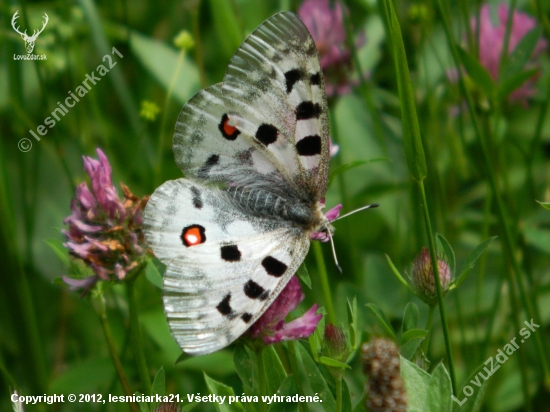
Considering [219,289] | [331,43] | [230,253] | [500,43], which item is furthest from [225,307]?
[500,43]

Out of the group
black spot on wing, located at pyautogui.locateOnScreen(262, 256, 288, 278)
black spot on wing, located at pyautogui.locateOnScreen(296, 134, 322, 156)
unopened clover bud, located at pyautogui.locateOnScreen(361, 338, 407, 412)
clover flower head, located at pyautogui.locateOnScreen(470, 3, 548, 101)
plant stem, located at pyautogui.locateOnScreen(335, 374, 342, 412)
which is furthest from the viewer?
clover flower head, located at pyautogui.locateOnScreen(470, 3, 548, 101)

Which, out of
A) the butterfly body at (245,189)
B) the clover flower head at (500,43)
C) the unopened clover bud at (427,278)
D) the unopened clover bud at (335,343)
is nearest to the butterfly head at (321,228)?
the butterfly body at (245,189)

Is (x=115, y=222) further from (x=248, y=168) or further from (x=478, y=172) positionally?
(x=478, y=172)

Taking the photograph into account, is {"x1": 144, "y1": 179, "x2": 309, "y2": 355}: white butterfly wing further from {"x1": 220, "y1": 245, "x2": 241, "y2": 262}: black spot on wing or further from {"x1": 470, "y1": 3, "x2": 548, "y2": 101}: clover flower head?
{"x1": 470, "y1": 3, "x2": 548, "y2": 101}: clover flower head

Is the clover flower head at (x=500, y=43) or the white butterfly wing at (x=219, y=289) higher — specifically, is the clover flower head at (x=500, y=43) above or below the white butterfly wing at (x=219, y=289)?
above

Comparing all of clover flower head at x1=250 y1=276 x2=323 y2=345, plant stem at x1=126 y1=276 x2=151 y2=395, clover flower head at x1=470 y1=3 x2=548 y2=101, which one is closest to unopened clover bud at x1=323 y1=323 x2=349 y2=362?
clover flower head at x1=250 y1=276 x2=323 y2=345

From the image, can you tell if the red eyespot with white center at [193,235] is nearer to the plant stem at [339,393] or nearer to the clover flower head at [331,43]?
the plant stem at [339,393]
